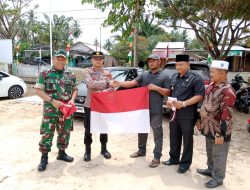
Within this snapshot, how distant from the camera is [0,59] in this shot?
52.1 ft

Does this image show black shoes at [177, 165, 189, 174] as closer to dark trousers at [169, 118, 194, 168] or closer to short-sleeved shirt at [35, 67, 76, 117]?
dark trousers at [169, 118, 194, 168]

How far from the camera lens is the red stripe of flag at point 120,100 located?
4.84 meters

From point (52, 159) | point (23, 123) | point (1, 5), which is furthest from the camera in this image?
point (1, 5)

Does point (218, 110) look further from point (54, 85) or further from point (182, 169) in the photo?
point (54, 85)

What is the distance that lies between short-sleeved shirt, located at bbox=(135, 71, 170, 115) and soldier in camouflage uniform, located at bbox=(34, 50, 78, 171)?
3.98ft

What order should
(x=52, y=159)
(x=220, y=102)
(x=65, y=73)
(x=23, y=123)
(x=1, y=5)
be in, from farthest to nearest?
(x=1, y=5)
(x=23, y=123)
(x=52, y=159)
(x=65, y=73)
(x=220, y=102)

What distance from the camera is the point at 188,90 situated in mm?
4289

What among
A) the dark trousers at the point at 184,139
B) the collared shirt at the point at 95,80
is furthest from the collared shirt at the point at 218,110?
the collared shirt at the point at 95,80

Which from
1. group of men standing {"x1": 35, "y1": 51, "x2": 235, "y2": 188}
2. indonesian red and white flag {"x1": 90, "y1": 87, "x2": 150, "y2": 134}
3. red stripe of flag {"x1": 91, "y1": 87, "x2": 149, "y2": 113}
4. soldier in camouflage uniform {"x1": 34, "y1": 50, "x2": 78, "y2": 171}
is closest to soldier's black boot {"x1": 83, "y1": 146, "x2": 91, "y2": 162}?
group of men standing {"x1": 35, "y1": 51, "x2": 235, "y2": 188}

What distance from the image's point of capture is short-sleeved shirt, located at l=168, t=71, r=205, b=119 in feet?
13.9

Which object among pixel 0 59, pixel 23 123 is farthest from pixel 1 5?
pixel 23 123

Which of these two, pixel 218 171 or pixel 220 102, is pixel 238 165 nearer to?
pixel 218 171

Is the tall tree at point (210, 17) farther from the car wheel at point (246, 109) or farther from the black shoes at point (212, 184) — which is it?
the black shoes at point (212, 184)

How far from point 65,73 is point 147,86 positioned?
1333mm
